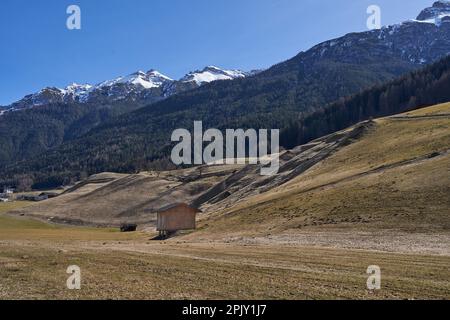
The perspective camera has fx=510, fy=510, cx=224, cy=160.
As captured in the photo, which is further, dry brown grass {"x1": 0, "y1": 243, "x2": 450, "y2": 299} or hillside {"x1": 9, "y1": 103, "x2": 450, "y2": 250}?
hillside {"x1": 9, "y1": 103, "x2": 450, "y2": 250}

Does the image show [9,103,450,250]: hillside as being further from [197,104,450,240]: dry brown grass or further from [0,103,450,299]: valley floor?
[0,103,450,299]: valley floor

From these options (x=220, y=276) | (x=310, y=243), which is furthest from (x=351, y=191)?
(x=220, y=276)

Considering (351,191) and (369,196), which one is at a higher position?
(351,191)

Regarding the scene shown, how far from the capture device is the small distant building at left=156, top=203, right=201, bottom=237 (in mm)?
86062

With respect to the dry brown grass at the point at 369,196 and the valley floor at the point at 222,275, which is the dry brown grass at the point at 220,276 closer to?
the valley floor at the point at 222,275

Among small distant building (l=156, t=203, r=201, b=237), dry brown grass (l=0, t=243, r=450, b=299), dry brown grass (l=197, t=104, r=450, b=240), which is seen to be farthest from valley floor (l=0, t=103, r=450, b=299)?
small distant building (l=156, t=203, r=201, b=237)

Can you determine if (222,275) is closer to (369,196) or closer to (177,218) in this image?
(369,196)

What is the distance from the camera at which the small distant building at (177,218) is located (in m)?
86.1

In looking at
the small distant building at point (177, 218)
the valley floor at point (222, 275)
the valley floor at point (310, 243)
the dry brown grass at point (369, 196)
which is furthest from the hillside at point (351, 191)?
the valley floor at point (222, 275)

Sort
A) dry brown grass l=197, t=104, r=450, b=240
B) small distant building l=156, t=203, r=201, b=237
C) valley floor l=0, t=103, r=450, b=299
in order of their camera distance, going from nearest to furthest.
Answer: valley floor l=0, t=103, r=450, b=299 < dry brown grass l=197, t=104, r=450, b=240 < small distant building l=156, t=203, r=201, b=237

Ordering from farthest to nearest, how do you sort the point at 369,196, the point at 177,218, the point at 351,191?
the point at 177,218 < the point at 351,191 < the point at 369,196

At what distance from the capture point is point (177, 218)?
284 feet
